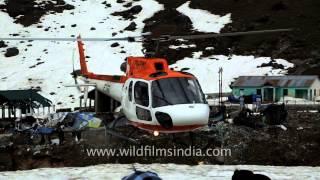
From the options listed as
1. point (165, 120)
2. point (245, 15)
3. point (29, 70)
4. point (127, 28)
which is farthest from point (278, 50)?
point (165, 120)

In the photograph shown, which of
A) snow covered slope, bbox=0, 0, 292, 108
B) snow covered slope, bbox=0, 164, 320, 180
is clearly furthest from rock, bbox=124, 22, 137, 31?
snow covered slope, bbox=0, 164, 320, 180

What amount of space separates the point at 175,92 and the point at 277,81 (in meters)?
37.4

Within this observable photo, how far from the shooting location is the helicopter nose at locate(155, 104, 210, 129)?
15.7 m

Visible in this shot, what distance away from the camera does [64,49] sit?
245ft

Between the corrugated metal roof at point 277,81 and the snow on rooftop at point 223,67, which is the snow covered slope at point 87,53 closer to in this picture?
the snow on rooftop at point 223,67

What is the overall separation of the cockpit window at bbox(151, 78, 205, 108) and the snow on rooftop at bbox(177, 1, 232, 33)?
57549mm

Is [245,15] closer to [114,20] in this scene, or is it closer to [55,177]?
[114,20]

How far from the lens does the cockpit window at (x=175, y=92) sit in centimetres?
1635

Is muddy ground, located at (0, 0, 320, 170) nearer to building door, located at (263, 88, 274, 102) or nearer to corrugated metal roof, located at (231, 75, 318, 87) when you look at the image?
corrugated metal roof, located at (231, 75, 318, 87)

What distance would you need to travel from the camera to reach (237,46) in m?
69.7

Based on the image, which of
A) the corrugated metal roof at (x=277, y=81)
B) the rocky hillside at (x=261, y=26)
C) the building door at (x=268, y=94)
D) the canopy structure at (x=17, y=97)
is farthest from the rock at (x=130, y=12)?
the canopy structure at (x=17, y=97)

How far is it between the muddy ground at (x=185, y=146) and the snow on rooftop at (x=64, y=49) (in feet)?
107

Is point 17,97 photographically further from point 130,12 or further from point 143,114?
point 130,12

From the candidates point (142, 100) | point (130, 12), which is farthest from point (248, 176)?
point (130, 12)
